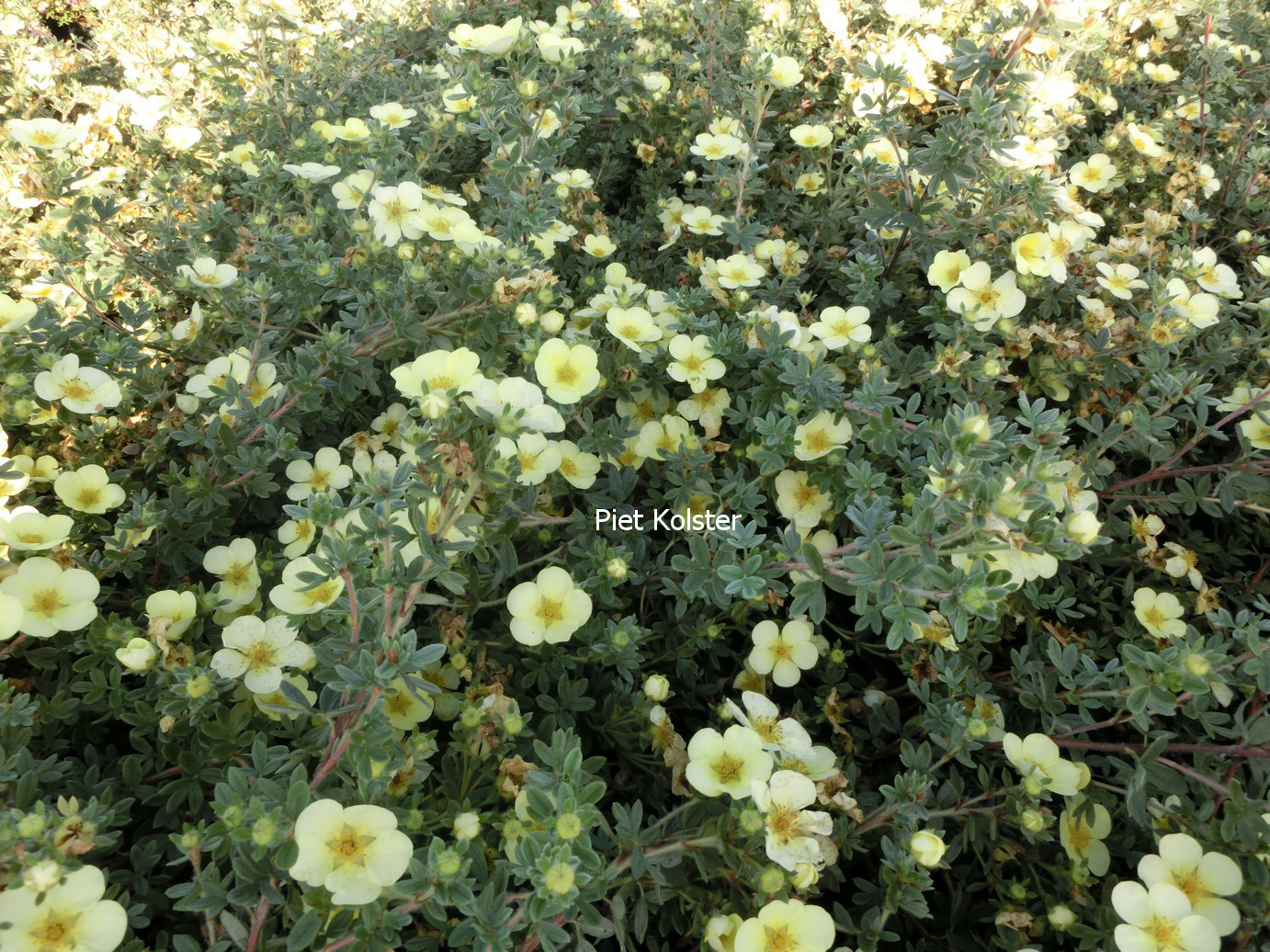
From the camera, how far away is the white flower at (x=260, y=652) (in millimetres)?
1479

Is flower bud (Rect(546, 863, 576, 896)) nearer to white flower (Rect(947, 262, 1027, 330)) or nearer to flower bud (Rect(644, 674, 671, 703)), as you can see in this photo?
flower bud (Rect(644, 674, 671, 703))

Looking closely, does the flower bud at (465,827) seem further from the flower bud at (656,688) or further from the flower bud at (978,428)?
the flower bud at (978,428)

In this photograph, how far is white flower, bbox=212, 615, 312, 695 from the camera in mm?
1479

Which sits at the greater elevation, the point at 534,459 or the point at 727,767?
the point at 534,459

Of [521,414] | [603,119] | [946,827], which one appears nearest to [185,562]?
Result: [521,414]

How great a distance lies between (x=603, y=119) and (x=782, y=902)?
3247mm

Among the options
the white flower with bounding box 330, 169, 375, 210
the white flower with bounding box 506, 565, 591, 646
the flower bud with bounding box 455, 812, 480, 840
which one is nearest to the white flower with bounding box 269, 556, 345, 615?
the white flower with bounding box 506, 565, 591, 646

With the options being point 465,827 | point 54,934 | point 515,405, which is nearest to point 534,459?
point 515,405

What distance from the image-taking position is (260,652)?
4.98 ft

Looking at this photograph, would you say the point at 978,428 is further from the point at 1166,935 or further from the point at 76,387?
the point at 76,387

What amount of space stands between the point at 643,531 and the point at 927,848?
92 centimetres

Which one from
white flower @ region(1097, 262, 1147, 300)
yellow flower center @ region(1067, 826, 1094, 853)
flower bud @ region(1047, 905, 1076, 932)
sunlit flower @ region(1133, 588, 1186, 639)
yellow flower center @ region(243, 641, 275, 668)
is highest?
white flower @ region(1097, 262, 1147, 300)

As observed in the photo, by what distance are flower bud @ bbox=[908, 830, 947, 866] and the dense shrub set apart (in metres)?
0.09

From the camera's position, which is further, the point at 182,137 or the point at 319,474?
the point at 182,137
